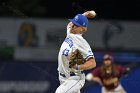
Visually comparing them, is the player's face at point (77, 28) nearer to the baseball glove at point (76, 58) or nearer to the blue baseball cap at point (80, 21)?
the blue baseball cap at point (80, 21)

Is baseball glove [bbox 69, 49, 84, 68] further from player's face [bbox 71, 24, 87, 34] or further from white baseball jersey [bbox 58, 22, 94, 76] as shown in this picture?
player's face [bbox 71, 24, 87, 34]

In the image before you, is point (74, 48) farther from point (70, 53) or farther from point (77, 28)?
point (77, 28)

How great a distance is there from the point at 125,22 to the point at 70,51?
353 inches

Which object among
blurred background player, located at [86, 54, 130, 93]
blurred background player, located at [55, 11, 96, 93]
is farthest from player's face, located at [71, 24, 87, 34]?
blurred background player, located at [86, 54, 130, 93]

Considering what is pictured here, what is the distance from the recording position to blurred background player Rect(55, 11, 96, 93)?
27.8 feet

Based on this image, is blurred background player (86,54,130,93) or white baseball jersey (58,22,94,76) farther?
blurred background player (86,54,130,93)

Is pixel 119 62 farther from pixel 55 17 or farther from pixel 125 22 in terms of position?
pixel 55 17

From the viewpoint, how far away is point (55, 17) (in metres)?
18.1

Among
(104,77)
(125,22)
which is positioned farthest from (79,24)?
(125,22)

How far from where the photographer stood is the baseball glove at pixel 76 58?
8.56 m

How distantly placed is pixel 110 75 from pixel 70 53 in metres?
5.50

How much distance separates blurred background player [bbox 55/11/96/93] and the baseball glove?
4 centimetres

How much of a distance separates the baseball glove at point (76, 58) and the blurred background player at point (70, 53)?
42 mm

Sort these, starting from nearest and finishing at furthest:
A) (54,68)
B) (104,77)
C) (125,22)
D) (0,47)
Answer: (104,77) < (54,68) < (0,47) < (125,22)
